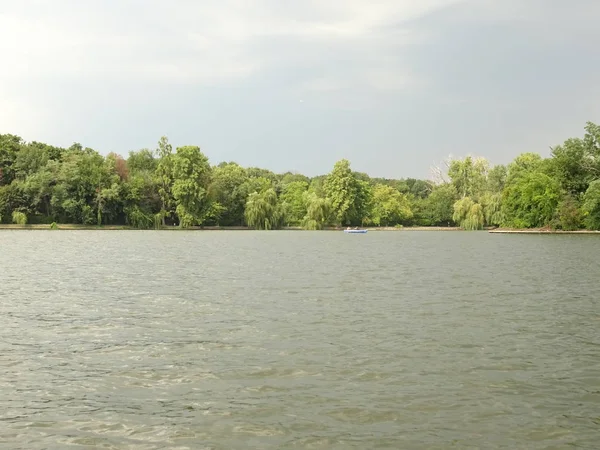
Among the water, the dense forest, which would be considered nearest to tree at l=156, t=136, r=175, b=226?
the dense forest

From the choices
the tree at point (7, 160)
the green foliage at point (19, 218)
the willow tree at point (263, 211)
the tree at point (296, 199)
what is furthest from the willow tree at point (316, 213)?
the tree at point (7, 160)

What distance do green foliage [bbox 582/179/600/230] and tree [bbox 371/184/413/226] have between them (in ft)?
193

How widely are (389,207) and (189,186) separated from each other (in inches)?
2156

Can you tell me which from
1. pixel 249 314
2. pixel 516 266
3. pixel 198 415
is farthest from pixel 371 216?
pixel 198 415

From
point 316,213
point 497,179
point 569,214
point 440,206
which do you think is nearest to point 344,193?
point 316,213

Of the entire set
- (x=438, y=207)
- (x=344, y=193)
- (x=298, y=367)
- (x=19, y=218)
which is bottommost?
(x=298, y=367)

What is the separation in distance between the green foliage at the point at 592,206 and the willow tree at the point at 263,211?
51.2 metres

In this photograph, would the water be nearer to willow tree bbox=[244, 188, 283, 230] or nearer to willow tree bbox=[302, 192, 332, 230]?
willow tree bbox=[244, 188, 283, 230]

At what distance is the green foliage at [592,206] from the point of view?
3398 inches

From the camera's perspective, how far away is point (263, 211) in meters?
111

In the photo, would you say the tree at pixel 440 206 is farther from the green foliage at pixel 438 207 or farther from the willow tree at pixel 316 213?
the willow tree at pixel 316 213

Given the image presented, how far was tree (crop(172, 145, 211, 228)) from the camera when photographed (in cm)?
11406

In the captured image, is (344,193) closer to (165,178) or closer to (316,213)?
(316,213)

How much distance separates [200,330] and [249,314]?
2634 mm
